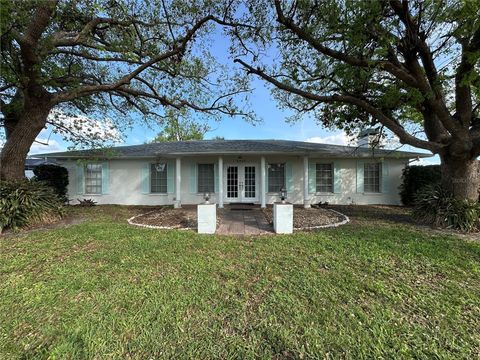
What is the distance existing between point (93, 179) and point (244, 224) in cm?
962

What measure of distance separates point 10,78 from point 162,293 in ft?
27.3

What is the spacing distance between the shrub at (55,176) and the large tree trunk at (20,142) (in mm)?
4178

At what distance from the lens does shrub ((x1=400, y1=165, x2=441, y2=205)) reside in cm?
1055

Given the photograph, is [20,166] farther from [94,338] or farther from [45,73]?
[94,338]

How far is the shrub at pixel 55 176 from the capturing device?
37.0 ft

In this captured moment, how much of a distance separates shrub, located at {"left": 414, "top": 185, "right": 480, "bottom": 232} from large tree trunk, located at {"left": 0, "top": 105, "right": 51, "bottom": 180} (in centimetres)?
1302

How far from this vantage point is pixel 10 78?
680 centimetres

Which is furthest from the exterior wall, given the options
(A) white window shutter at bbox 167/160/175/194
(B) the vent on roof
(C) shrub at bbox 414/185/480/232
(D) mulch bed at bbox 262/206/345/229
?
(C) shrub at bbox 414/185/480/232

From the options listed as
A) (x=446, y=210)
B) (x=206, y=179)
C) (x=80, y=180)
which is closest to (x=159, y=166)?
(x=206, y=179)

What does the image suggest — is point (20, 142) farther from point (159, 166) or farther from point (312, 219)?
point (312, 219)

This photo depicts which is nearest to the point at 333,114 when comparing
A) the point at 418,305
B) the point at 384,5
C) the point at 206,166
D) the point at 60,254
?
the point at 384,5

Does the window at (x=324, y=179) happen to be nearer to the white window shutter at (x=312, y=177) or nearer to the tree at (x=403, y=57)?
the white window shutter at (x=312, y=177)

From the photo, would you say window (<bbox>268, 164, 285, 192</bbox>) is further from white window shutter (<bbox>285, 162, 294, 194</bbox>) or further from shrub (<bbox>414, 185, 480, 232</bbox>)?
shrub (<bbox>414, 185, 480, 232</bbox>)

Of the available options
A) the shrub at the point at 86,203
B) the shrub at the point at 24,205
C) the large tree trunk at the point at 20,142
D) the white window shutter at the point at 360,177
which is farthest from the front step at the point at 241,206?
the large tree trunk at the point at 20,142
